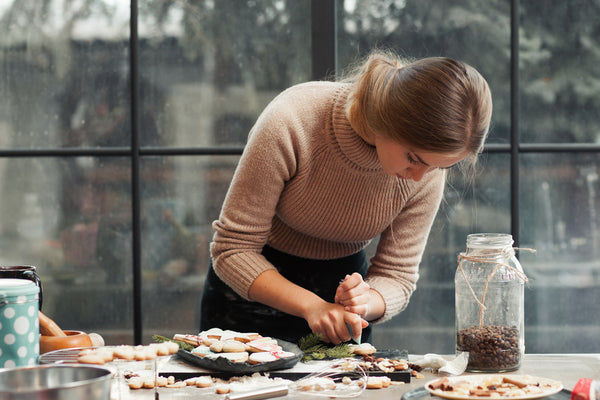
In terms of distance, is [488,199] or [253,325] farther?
[488,199]

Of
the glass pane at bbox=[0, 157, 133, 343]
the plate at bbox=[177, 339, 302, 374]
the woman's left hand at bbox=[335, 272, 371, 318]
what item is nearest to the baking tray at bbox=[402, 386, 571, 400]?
the plate at bbox=[177, 339, 302, 374]

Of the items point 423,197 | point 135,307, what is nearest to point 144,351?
point 423,197

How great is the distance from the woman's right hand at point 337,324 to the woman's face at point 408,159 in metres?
0.31

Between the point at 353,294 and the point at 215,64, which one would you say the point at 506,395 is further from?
the point at 215,64

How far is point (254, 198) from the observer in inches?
61.1

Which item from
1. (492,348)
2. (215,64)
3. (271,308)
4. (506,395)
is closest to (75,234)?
(215,64)

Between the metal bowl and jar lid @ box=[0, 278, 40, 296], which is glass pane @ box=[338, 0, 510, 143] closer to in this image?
jar lid @ box=[0, 278, 40, 296]

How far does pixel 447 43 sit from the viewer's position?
8.44 feet

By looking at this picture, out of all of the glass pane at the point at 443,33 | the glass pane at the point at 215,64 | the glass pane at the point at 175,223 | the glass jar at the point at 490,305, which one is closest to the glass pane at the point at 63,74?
the glass pane at the point at 215,64

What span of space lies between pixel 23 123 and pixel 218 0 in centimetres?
85

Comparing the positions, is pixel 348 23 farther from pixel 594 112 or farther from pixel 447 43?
pixel 594 112

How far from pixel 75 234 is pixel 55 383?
1.89 metres

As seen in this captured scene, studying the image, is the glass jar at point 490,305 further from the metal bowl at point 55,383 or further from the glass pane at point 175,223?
the glass pane at point 175,223

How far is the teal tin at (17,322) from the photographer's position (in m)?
0.97
